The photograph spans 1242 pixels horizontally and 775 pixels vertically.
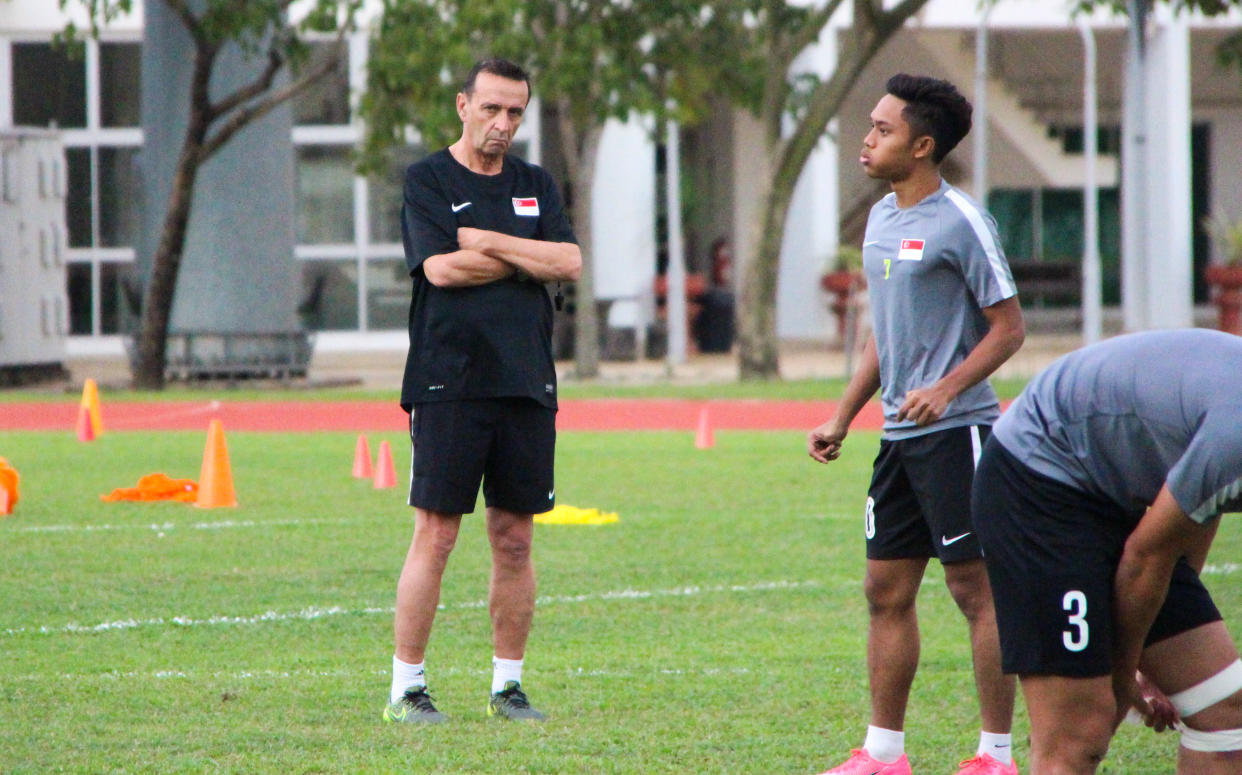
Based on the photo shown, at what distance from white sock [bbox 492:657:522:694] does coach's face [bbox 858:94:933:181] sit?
204 centimetres

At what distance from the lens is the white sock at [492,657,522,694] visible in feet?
19.4

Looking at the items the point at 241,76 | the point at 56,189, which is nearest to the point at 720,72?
the point at 241,76

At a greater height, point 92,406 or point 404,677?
point 92,406

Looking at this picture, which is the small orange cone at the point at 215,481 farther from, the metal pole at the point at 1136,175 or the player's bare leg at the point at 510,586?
the metal pole at the point at 1136,175

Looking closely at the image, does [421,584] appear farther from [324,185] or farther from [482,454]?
[324,185]

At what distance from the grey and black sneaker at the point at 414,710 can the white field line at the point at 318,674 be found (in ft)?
2.26

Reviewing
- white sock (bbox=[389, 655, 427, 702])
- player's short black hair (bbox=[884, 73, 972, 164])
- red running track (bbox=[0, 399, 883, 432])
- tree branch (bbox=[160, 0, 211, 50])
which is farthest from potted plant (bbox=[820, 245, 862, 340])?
player's short black hair (bbox=[884, 73, 972, 164])

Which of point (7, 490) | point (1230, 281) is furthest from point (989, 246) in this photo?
point (1230, 281)

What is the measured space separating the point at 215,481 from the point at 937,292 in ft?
23.2

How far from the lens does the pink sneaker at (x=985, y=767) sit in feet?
16.2

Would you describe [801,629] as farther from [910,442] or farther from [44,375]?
[44,375]

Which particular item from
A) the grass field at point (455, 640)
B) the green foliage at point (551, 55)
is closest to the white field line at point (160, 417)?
the green foliage at point (551, 55)

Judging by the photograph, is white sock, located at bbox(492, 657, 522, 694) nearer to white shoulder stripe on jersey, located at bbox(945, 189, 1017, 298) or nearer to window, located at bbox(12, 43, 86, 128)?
white shoulder stripe on jersey, located at bbox(945, 189, 1017, 298)

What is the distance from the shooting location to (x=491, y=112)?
226 inches
